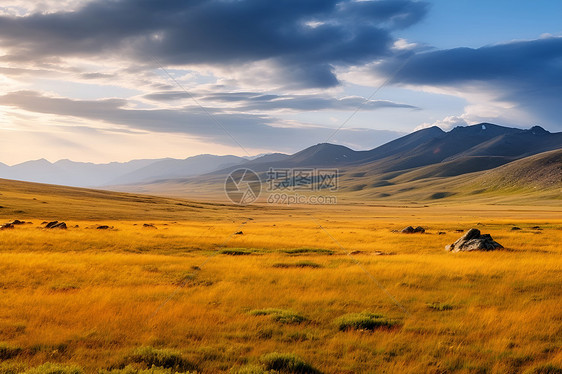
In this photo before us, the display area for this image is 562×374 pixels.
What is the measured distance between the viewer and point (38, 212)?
63219 millimetres

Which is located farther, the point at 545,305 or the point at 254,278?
the point at 254,278

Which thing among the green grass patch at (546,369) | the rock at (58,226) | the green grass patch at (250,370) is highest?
the green grass patch at (250,370)

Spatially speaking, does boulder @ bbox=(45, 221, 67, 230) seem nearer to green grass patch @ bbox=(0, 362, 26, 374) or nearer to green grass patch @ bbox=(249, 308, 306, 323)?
green grass patch @ bbox=(249, 308, 306, 323)

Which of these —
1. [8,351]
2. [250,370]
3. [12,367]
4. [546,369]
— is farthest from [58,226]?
[546,369]

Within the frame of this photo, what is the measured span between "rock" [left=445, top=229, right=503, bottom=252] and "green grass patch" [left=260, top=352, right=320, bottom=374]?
25.0 meters

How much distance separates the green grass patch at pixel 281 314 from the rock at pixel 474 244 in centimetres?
2209

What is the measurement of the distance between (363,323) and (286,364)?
4054mm

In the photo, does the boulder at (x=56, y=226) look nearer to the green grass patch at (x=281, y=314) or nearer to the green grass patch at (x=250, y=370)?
the green grass patch at (x=281, y=314)

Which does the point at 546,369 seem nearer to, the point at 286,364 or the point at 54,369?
the point at 286,364

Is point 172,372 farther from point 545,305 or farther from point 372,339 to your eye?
point 545,305

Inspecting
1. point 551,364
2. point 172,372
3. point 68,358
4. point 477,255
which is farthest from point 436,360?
point 477,255

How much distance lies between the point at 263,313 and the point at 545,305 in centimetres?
1066

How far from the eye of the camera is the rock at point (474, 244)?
30050 mm

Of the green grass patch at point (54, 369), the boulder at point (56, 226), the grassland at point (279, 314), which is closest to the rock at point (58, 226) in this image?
the boulder at point (56, 226)
